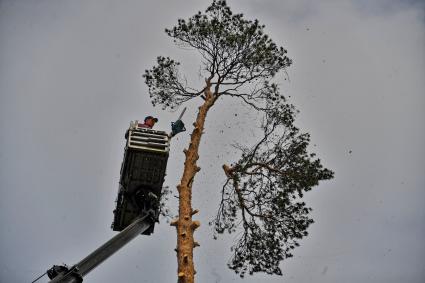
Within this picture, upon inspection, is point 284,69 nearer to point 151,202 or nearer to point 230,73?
point 230,73

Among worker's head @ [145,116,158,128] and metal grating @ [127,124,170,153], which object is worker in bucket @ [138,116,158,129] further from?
metal grating @ [127,124,170,153]

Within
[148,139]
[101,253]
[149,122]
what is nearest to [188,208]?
[149,122]

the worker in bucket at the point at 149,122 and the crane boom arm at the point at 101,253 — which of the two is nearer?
the crane boom arm at the point at 101,253

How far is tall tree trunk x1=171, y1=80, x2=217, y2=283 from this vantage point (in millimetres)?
9195

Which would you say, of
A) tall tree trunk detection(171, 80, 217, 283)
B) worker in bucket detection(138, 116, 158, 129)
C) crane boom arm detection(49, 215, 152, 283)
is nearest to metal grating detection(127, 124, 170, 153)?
worker in bucket detection(138, 116, 158, 129)

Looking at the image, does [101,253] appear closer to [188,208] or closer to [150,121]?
[150,121]

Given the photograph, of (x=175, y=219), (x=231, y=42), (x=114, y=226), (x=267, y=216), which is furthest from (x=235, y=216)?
(x=231, y=42)

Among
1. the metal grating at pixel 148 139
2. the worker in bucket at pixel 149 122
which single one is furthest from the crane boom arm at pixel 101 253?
the worker in bucket at pixel 149 122

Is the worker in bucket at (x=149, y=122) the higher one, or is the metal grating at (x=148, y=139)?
the worker in bucket at (x=149, y=122)

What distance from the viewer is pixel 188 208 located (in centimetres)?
1030

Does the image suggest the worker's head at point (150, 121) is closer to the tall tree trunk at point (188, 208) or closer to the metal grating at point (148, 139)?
the metal grating at point (148, 139)

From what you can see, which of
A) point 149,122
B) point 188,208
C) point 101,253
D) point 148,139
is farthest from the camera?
point 188,208

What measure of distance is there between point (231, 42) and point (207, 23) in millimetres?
985

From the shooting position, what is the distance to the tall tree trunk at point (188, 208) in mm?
9195
